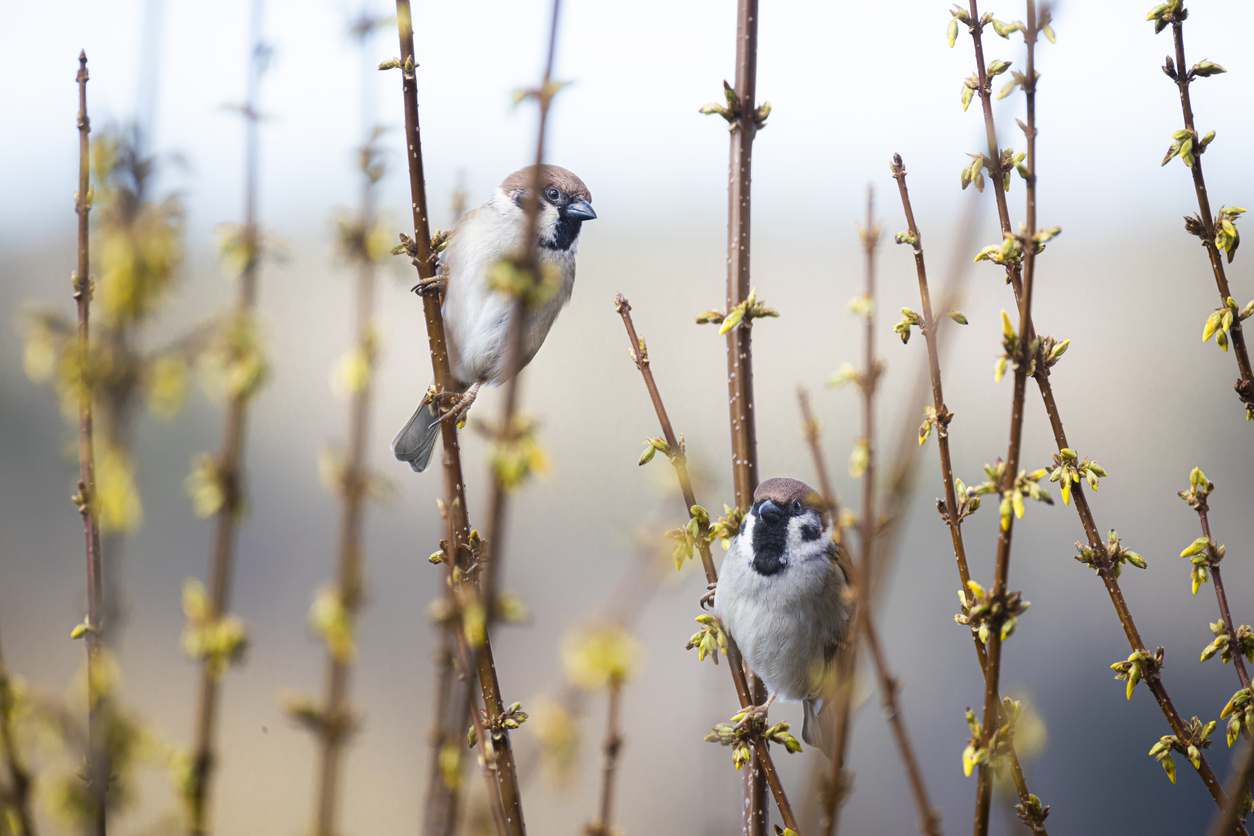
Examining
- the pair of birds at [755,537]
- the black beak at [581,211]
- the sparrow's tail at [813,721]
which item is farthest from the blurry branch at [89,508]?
the sparrow's tail at [813,721]

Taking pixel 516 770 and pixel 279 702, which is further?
pixel 516 770

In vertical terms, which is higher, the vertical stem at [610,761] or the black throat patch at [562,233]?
the black throat patch at [562,233]

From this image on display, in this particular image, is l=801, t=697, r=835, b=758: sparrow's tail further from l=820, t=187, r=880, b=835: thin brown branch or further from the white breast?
l=820, t=187, r=880, b=835: thin brown branch

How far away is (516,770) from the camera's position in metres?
0.61

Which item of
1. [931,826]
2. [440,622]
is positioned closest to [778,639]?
[931,826]

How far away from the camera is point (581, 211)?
52.1 inches

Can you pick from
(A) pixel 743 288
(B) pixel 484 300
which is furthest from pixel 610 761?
(B) pixel 484 300

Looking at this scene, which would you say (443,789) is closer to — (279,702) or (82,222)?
(279,702)

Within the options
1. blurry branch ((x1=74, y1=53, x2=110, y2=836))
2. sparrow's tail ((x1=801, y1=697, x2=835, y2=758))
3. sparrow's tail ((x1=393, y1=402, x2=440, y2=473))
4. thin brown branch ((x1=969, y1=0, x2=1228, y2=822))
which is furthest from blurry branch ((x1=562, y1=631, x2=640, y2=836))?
sparrow's tail ((x1=801, y1=697, x2=835, y2=758))

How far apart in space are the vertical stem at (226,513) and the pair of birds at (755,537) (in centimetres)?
80

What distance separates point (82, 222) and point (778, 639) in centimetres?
106

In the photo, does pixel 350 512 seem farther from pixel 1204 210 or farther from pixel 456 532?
pixel 1204 210

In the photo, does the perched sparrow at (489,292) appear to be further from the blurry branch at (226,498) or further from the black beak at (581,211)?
the blurry branch at (226,498)

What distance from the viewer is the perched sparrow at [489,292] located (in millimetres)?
1301
